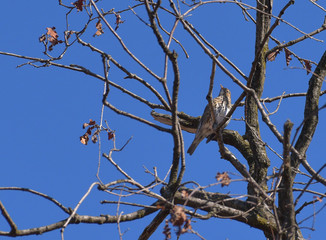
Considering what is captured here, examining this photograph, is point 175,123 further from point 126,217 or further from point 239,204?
point 239,204

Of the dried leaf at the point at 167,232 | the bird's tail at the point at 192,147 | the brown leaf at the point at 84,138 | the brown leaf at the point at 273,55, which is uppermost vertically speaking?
the brown leaf at the point at 273,55

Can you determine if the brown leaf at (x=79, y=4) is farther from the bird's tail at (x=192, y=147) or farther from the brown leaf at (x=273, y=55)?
the bird's tail at (x=192, y=147)

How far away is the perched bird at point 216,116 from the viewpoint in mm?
5730

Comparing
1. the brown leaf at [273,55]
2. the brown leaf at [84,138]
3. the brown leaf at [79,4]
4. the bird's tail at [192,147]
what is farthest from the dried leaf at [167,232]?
the bird's tail at [192,147]

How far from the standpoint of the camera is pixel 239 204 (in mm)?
4020

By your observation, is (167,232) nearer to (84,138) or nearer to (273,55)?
(84,138)

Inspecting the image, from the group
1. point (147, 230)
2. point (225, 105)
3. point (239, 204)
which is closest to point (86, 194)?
point (147, 230)

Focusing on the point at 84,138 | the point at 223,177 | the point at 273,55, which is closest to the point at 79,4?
the point at 84,138

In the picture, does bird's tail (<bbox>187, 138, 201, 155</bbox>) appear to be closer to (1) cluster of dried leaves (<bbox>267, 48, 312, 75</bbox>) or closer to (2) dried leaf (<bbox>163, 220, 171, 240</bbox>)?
(1) cluster of dried leaves (<bbox>267, 48, 312, 75</bbox>)

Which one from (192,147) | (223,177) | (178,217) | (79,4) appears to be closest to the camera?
(178,217)

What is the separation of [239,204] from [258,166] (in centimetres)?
67

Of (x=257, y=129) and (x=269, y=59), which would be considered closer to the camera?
(x=257, y=129)

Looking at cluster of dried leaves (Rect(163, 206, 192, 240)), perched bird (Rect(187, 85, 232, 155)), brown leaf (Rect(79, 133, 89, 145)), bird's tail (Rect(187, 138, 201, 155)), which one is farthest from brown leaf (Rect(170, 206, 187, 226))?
bird's tail (Rect(187, 138, 201, 155))

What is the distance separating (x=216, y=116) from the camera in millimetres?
6520
